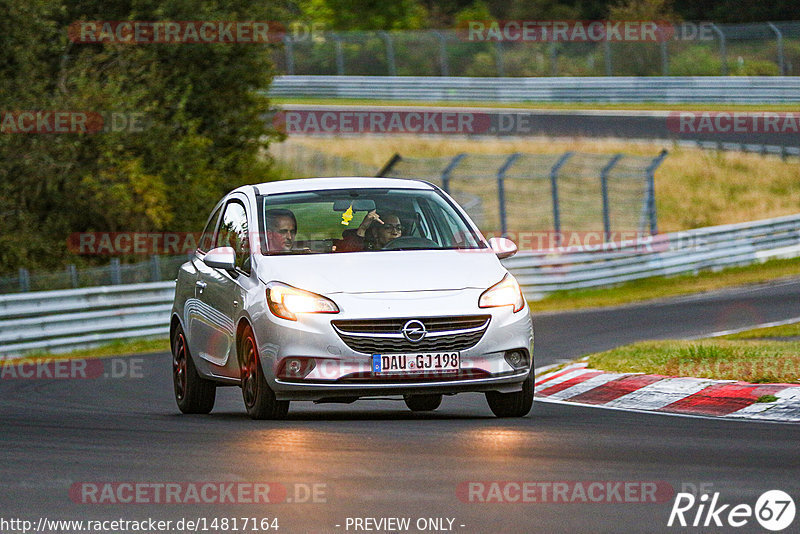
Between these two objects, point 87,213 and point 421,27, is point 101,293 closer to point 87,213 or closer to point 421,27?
point 87,213

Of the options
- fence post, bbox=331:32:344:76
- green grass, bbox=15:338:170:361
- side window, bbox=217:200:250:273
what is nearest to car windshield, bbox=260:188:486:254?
side window, bbox=217:200:250:273

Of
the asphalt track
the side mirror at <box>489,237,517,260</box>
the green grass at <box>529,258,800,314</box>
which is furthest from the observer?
the green grass at <box>529,258,800,314</box>

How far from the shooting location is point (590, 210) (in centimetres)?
Result: 3850

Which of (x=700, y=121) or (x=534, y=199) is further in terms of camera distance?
(x=700, y=121)

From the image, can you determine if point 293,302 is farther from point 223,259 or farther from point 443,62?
point 443,62

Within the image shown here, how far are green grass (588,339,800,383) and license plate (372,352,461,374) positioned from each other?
292 centimetres

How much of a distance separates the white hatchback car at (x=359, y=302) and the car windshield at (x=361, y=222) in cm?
1

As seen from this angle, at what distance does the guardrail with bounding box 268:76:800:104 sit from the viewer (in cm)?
4706

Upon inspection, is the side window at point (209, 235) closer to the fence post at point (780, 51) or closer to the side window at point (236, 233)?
the side window at point (236, 233)

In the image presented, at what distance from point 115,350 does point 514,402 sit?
1501 cm

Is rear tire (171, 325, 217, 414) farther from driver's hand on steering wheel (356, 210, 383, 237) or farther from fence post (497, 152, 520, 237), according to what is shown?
fence post (497, 152, 520, 237)

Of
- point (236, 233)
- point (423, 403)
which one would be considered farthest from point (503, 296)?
point (236, 233)

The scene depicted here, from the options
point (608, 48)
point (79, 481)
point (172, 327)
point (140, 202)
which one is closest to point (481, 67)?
point (608, 48)

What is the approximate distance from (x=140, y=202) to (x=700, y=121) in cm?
2066
